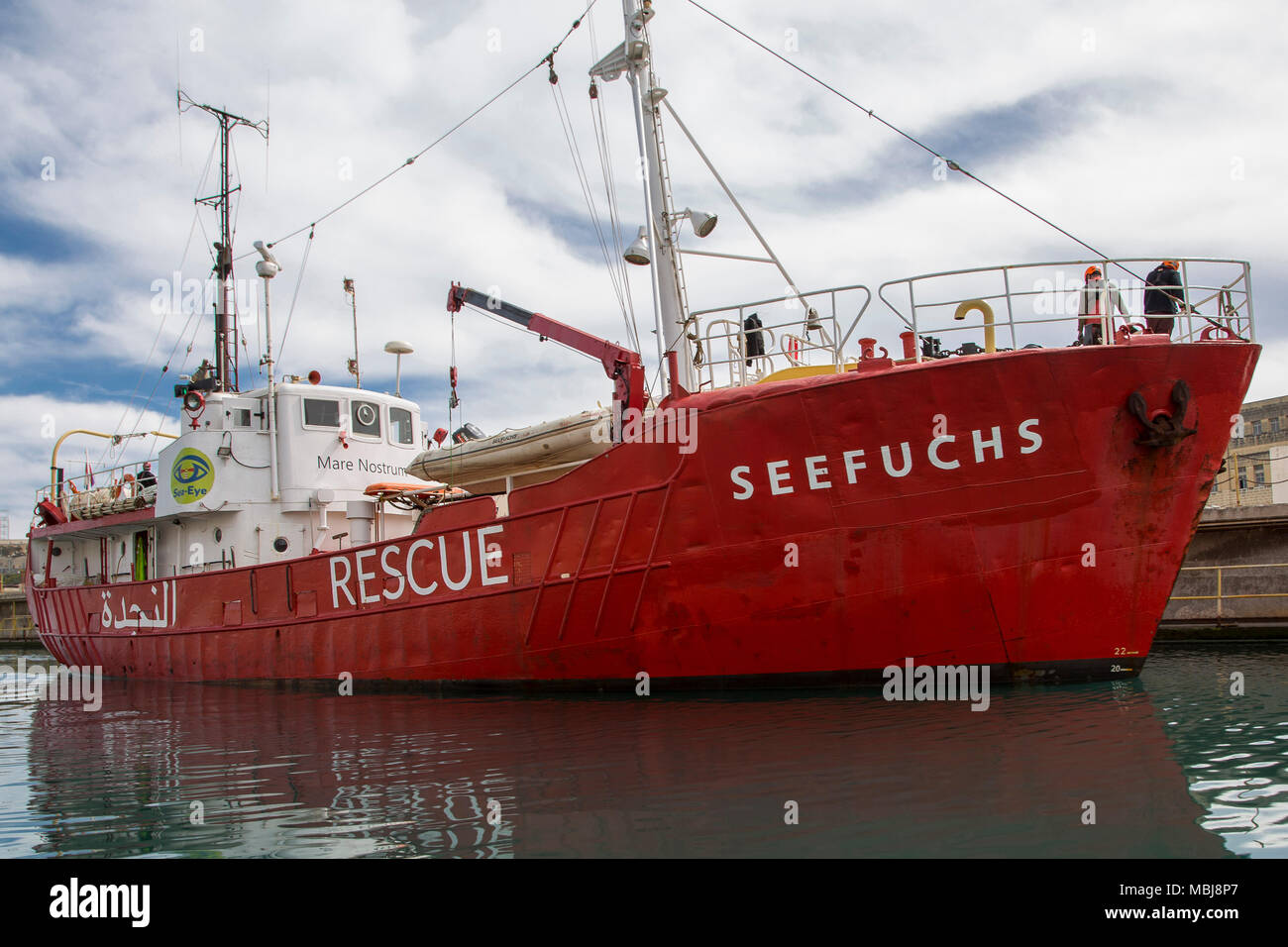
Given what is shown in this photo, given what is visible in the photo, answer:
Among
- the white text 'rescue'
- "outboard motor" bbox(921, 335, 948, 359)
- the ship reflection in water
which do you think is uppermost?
"outboard motor" bbox(921, 335, 948, 359)

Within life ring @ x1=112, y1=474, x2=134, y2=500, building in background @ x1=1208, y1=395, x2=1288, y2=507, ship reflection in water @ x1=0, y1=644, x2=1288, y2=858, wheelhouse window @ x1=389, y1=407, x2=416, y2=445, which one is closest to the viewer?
ship reflection in water @ x1=0, y1=644, x2=1288, y2=858

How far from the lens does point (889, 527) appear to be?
28.0 feet

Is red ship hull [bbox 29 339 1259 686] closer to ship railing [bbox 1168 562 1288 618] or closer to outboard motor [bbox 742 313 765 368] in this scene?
outboard motor [bbox 742 313 765 368]

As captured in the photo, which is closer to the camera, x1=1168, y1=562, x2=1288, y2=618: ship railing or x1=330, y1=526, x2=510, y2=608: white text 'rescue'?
x1=330, y1=526, x2=510, y2=608: white text 'rescue'

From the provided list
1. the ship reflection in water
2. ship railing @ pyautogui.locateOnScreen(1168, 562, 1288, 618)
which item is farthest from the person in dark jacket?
ship railing @ pyautogui.locateOnScreen(1168, 562, 1288, 618)

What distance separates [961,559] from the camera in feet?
27.6

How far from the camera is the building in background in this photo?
24000mm

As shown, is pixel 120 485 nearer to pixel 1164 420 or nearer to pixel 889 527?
pixel 889 527

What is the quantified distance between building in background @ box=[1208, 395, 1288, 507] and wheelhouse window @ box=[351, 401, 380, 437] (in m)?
18.6

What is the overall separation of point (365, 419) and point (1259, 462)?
87.0ft

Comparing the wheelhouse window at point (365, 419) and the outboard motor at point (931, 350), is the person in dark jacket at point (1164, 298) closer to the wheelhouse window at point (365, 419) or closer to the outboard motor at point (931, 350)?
the outboard motor at point (931, 350)

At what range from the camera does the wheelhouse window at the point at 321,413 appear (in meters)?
15.1

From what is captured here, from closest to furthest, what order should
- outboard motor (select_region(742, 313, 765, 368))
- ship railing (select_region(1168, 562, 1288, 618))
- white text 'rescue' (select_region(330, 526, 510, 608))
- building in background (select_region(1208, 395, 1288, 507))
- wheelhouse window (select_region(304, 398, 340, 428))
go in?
1. outboard motor (select_region(742, 313, 765, 368))
2. white text 'rescue' (select_region(330, 526, 510, 608))
3. ship railing (select_region(1168, 562, 1288, 618))
4. wheelhouse window (select_region(304, 398, 340, 428))
5. building in background (select_region(1208, 395, 1288, 507))
